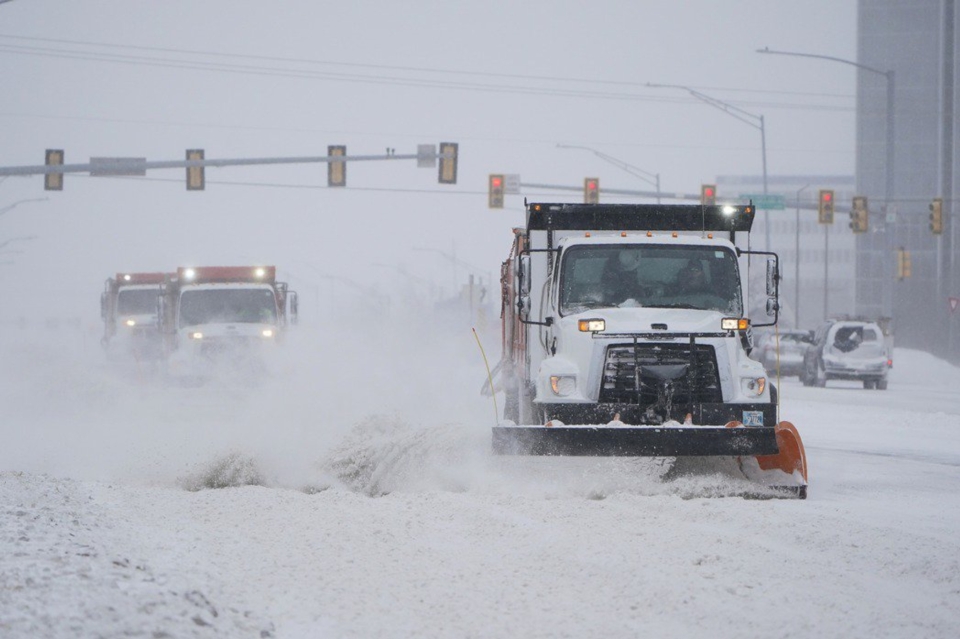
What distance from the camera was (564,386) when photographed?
11688 millimetres

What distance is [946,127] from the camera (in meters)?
113

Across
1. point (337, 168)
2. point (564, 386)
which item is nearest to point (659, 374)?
point (564, 386)

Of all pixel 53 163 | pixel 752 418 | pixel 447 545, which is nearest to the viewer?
pixel 447 545

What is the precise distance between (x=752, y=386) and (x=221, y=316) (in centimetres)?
1880

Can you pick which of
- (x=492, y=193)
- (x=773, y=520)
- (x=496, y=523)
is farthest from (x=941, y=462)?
(x=492, y=193)

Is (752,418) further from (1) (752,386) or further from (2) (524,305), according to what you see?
(2) (524,305)

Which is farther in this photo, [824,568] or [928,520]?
[928,520]

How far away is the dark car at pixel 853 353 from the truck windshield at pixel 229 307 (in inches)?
614

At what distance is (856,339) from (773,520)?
26419 millimetres

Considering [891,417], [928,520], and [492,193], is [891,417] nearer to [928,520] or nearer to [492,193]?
[928,520]

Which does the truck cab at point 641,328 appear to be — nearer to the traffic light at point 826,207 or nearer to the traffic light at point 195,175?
the traffic light at point 195,175

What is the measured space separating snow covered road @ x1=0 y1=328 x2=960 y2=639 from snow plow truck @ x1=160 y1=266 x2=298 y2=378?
38.4 ft

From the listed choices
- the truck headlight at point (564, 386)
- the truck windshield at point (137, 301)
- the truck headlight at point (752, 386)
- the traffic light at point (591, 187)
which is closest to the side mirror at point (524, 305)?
the truck headlight at point (564, 386)

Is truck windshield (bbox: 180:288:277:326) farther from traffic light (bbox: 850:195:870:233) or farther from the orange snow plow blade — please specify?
traffic light (bbox: 850:195:870:233)
